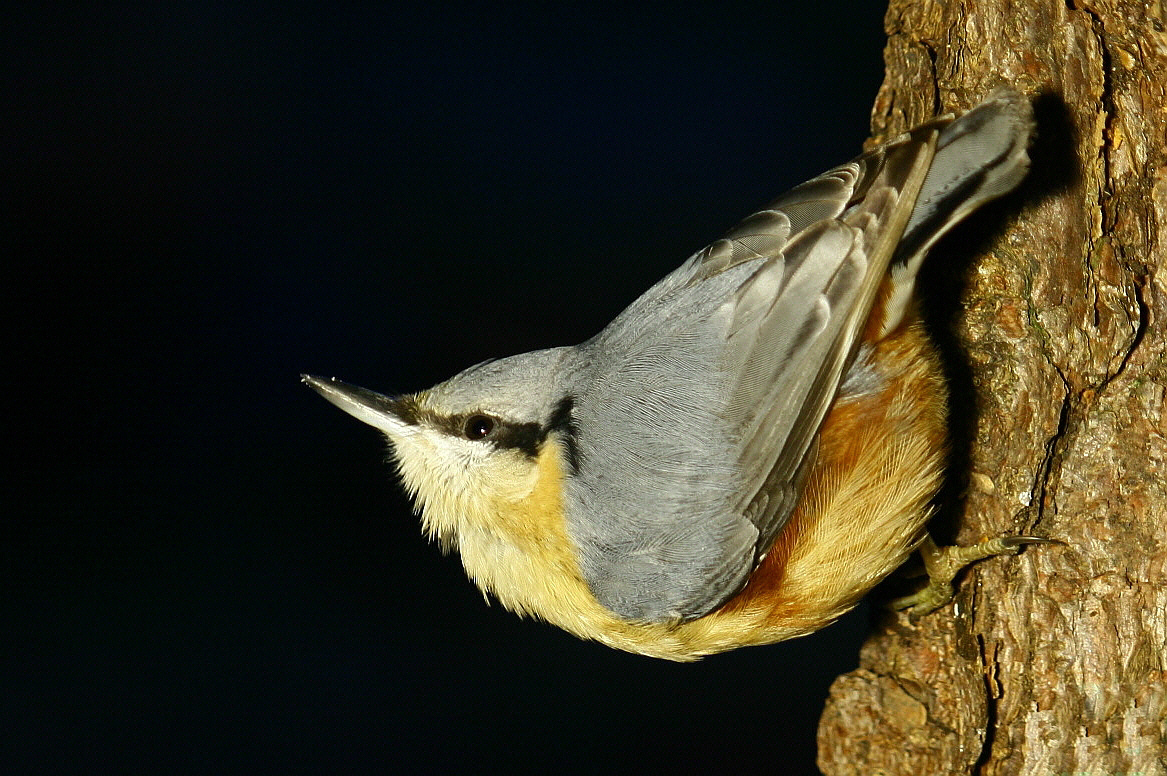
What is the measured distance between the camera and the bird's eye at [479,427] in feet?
6.46

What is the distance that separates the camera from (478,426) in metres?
1.98

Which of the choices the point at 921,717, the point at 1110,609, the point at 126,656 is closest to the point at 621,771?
the point at 921,717

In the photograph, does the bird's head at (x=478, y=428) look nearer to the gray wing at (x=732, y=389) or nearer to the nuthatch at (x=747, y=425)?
the nuthatch at (x=747, y=425)

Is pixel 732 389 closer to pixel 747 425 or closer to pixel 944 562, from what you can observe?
pixel 747 425

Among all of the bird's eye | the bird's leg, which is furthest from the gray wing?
the bird's leg

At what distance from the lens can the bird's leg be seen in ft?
6.28

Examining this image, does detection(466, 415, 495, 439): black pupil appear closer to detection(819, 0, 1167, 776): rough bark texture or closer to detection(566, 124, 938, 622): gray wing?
detection(566, 124, 938, 622): gray wing

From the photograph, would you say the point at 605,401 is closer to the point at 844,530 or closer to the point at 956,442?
the point at 844,530

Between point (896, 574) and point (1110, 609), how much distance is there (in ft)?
Answer: 1.38

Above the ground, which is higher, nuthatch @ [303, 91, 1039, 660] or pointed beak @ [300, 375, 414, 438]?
pointed beak @ [300, 375, 414, 438]

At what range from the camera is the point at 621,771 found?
10.3ft

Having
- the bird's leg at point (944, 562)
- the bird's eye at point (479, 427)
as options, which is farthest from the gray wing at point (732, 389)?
the bird's leg at point (944, 562)

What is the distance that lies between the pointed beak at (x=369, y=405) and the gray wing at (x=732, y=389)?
417 mm

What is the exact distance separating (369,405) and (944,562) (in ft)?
3.97
